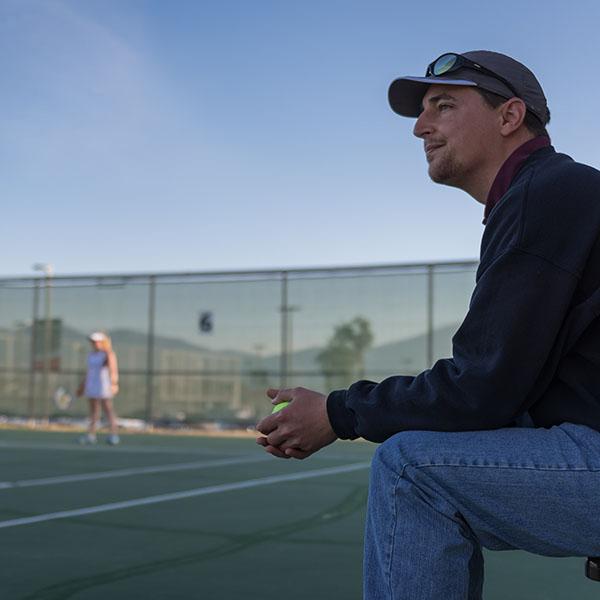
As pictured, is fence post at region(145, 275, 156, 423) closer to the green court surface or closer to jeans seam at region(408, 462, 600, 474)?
the green court surface

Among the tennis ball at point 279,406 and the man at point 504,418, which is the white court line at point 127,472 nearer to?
the tennis ball at point 279,406

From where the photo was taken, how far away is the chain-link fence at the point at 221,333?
44.6 ft

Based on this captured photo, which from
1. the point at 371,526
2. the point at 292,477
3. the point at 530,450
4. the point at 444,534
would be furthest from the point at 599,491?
the point at 292,477

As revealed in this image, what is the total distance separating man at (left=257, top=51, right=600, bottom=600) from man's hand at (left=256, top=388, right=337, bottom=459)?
33 mm

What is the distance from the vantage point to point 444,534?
1.65 meters

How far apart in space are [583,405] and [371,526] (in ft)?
1.49

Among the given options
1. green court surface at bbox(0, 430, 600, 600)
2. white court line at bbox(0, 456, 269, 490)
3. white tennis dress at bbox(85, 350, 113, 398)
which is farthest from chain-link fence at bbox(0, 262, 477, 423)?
green court surface at bbox(0, 430, 600, 600)

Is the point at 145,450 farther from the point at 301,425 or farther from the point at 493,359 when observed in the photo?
the point at 493,359

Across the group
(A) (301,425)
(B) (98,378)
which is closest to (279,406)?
(A) (301,425)

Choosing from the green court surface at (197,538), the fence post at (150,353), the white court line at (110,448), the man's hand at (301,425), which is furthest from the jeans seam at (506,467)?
the fence post at (150,353)

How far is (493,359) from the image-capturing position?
1.64m

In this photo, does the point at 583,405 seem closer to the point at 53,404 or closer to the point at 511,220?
the point at 511,220

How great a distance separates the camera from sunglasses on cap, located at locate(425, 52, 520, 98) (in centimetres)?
199

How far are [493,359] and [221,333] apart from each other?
13.1 metres
